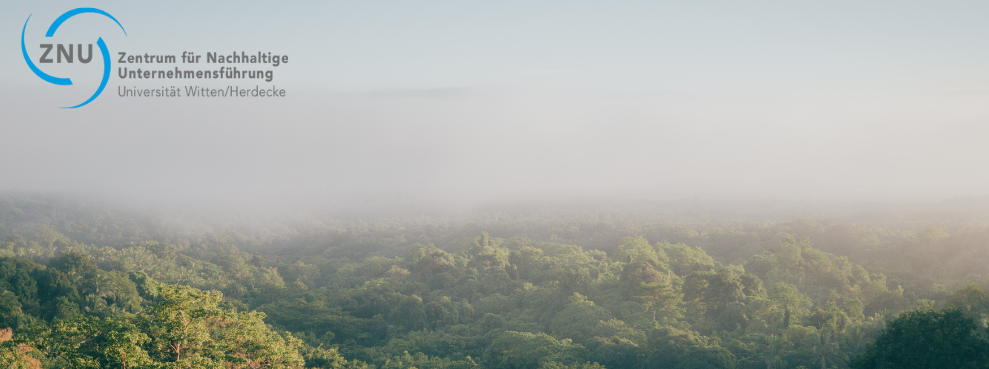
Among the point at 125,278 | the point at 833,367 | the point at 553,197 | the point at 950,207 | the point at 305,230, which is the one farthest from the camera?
the point at 553,197

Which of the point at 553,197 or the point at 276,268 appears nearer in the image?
the point at 276,268

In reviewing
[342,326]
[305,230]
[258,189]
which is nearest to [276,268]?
[342,326]

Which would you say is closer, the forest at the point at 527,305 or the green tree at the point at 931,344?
the green tree at the point at 931,344

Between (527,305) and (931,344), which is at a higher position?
(931,344)

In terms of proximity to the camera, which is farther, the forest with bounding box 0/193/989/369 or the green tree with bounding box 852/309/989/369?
the forest with bounding box 0/193/989/369

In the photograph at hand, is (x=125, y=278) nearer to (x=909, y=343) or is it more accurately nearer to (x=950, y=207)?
(x=909, y=343)

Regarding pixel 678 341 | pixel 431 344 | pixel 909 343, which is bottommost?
pixel 431 344

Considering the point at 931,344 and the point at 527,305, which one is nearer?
the point at 931,344

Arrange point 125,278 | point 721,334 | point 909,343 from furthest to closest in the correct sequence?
point 125,278 → point 721,334 → point 909,343
